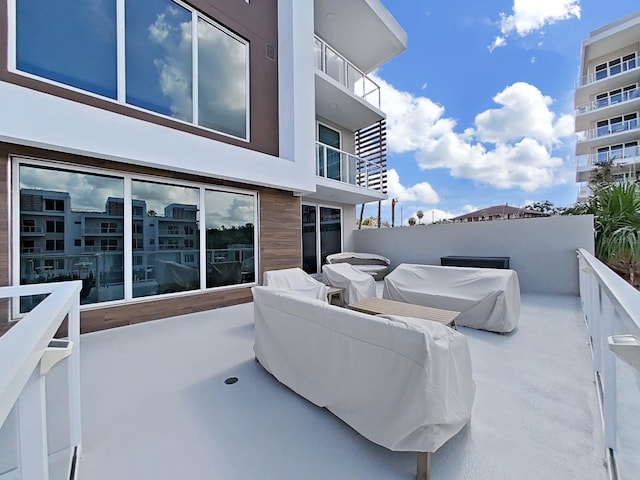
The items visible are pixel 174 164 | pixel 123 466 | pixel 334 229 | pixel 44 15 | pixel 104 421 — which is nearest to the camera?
pixel 123 466

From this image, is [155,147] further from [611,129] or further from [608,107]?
[611,129]

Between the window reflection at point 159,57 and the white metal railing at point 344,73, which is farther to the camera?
the white metal railing at point 344,73

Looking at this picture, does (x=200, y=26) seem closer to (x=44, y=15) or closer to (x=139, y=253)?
(x=44, y=15)

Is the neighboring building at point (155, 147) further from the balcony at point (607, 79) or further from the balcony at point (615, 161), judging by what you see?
the balcony at point (607, 79)

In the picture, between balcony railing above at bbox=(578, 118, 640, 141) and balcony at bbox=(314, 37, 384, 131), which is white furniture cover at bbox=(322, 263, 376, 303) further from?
balcony railing above at bbox=(578, 118, 640, 141)

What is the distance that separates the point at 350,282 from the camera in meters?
→ 4.82

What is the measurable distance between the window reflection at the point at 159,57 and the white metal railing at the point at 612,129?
76.4 feet

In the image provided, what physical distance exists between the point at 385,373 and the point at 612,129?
79.4 ft

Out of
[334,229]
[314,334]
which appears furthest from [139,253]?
[334,229]

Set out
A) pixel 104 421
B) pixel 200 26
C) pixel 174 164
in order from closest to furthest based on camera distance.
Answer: pixel 104 421, pixel 174 164, pixel 200 26

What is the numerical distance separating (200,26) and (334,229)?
6423 millimetres

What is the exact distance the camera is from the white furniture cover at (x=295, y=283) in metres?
4.20

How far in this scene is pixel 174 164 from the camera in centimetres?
421

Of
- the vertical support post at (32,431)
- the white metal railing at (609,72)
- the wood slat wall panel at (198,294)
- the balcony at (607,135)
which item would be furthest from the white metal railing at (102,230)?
the white metal railing at (609,72)
